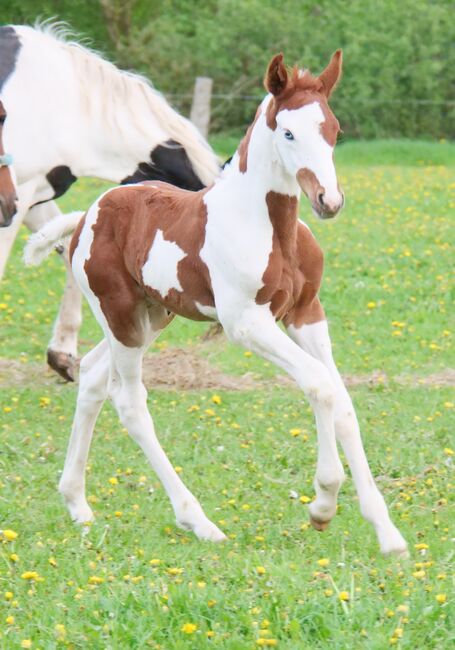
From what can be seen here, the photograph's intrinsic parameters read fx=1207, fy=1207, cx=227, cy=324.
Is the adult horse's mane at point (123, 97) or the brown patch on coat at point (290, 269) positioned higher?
the brown patch on coat at point (290, 269)

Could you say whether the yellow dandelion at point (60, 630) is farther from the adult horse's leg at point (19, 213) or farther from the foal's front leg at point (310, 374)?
the adult horse's leg at point (19, 213)

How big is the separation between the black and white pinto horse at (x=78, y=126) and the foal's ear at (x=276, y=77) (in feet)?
11.0

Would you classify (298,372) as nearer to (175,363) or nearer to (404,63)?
(175,363)

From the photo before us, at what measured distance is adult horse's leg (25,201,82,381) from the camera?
8.17 metres

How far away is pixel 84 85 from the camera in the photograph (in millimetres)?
7703

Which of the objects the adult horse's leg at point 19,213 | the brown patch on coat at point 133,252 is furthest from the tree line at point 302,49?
the brown patch on coat at point 133,252

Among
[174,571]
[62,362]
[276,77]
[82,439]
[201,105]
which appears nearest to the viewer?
[174,571]

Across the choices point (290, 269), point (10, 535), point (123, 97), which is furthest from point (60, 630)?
point (123, 97)

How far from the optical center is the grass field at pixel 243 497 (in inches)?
144

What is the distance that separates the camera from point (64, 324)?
8312 mm

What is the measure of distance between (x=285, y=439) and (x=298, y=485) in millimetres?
851

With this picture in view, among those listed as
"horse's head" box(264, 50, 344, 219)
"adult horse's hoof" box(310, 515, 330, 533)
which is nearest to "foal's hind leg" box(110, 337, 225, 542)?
"adult horse's hoof" box(310, 515, 330, 533)

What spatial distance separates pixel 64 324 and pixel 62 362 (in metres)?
0.30

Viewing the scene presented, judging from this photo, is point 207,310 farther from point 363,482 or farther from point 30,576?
point 30,576
